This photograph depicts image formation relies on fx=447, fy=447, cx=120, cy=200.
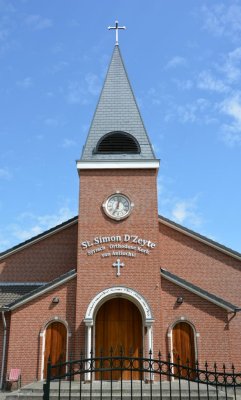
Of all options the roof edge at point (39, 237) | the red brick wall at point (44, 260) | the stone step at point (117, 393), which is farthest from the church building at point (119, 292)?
the stone step at point (117, 393)

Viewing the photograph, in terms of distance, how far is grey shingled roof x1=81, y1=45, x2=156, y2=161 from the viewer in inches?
794

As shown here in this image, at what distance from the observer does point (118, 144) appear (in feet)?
67.1

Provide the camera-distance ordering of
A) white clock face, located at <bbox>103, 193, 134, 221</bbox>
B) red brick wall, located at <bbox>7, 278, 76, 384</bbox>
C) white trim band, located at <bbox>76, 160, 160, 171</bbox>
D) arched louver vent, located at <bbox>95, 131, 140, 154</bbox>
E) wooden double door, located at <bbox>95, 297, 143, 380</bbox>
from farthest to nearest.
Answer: arched louver vent, located at <bbox>95, 131, 140, 154</bbox> < white trim band, located at <bbox>76, 160, 160, 171</bbox> < white clock face, located at <bbox>103, 193, 134, 221</bbox> < wooden double door, located at <bbox>95, 297, 143, 380</bbox> < red brick wall, located at <bbox>7, 278, 76, 384</bbox>

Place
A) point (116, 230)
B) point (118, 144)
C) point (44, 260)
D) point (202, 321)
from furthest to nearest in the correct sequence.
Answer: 1. point (44, 260)
2. point (118, 144)
3. point (116, 230)
4. point (202, 321)

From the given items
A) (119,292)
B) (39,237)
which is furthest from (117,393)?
(39,237)

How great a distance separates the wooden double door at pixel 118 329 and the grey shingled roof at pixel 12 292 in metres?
3.78

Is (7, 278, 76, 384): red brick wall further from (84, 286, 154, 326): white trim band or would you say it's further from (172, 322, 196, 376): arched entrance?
(172, 322, 196, 376): arched entrance

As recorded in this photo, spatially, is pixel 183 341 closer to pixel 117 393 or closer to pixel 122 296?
pixel 122 296

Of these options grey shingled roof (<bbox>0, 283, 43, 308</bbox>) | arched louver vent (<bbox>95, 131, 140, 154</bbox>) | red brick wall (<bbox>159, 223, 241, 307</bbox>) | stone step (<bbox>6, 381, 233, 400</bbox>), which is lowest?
stone step (<bbox>6, 381, 233, 400</bbox>)

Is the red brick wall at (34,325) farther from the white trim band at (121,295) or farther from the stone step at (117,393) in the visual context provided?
the stone step at (117,393)

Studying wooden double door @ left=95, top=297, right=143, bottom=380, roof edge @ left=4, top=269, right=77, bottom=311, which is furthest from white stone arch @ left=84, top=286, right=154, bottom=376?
roof edge @ left=4, top=269, right=77, bottom=311

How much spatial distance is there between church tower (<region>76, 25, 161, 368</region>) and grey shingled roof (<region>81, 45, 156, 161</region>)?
0.16 ft

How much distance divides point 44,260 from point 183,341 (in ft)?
26.0

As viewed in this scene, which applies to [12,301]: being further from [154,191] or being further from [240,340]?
[240,340]
